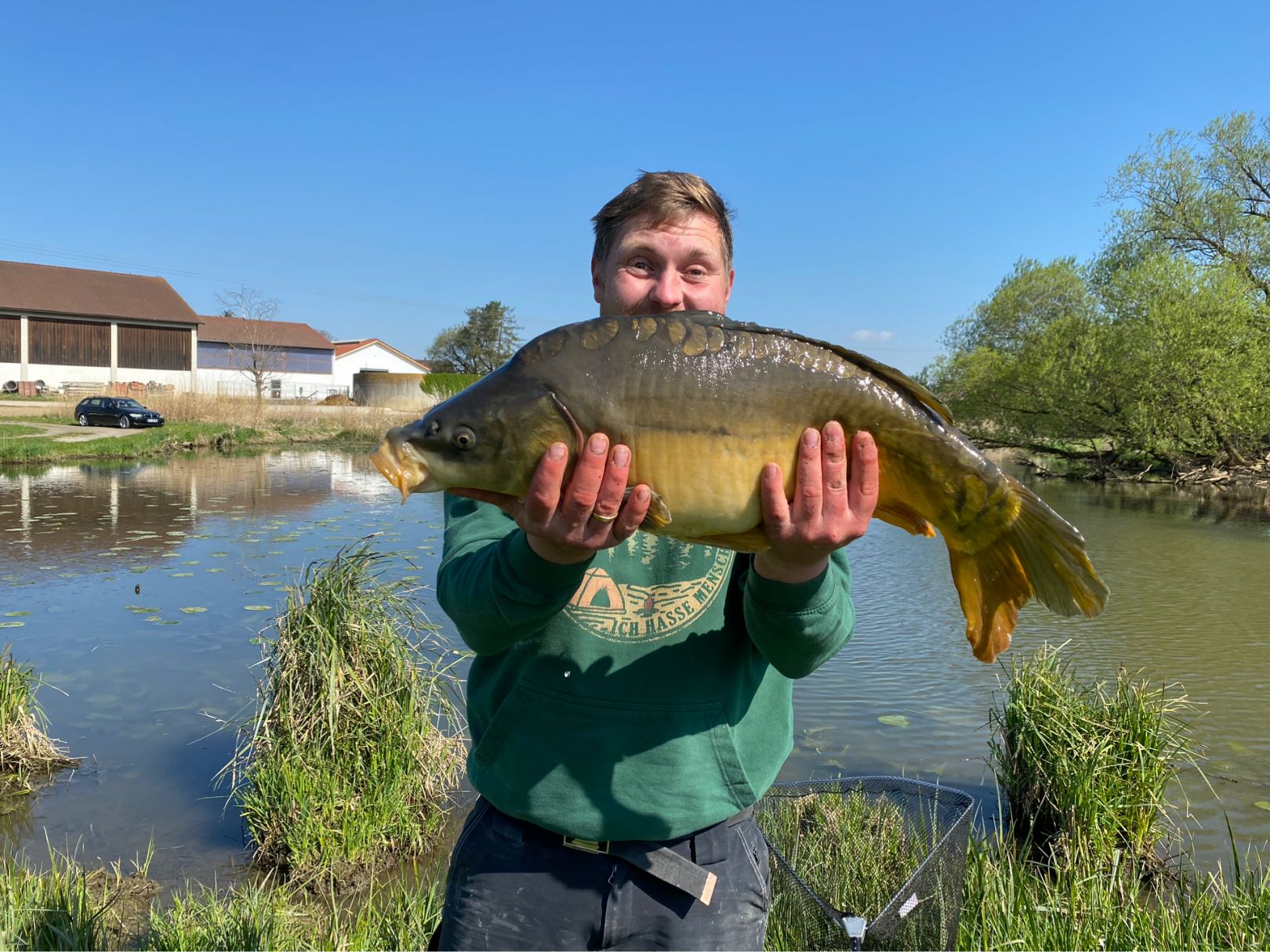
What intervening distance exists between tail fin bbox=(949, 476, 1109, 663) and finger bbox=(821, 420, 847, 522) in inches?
11.3

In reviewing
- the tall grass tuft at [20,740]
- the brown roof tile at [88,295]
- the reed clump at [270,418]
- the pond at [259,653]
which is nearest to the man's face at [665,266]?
the pond at [259,653]

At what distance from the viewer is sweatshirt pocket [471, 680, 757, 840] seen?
178 cm

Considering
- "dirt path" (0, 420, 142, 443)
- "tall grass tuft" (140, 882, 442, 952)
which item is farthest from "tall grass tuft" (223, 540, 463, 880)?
"dirt path" (0, 420, 142, 443)

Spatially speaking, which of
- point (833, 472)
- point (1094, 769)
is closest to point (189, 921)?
point (833, 472)

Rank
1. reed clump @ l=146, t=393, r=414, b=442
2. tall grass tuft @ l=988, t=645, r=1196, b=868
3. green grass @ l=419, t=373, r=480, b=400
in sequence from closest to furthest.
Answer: tall grass tuft @ l=988, t=645, r=1196, b=868 → reed clump @ l=146, t=393, r=414, b=442 → green grass @ l=419, t=373, r=480, b=400

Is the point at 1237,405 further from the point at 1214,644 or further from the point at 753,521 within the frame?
the point at 753,521

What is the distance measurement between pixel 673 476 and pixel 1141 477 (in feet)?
103

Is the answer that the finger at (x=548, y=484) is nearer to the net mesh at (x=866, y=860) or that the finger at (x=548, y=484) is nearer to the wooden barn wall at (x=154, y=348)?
the net mesh at (x=866, y=860)

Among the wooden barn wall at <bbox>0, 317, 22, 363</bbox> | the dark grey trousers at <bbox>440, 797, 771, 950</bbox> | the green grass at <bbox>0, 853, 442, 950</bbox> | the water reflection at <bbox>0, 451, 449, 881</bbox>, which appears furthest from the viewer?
the wooden barn wall at <bbox>0, 317, 22, 363</bbox>

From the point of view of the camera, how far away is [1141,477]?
28.7m

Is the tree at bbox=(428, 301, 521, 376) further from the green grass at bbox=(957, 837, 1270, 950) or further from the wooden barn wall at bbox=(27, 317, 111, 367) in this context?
the green grass at bbox=(957, 837, 1270, 950)

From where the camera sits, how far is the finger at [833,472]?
67.4 inches

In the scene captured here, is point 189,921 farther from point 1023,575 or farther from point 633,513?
point 1023,575

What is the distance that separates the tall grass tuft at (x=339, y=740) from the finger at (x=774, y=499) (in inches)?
153
